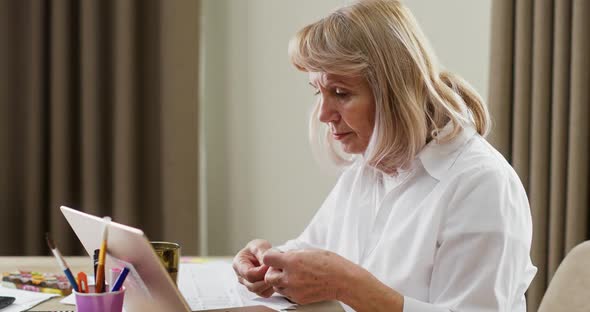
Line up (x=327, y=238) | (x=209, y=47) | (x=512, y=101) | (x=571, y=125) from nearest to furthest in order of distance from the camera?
(x=327, y=238), (x=571, y=125), (x=512, y=101), (x=209, y=47)

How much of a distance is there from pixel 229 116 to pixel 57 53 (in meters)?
0.70

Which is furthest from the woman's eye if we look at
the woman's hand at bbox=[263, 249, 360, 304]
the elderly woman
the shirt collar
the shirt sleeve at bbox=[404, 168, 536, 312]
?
the woman's hand at bbox=[263, 249, 360, 304]

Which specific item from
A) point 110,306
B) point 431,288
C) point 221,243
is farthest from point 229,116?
point 110,306

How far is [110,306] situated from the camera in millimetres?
940

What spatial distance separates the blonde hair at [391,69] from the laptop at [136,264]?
1.73 ft

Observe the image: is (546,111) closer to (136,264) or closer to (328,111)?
(328,111)

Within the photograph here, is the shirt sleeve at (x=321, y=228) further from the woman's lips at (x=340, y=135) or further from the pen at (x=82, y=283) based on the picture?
the pen at (x=82, y=283)

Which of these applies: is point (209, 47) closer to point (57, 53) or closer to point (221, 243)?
point (57, 53)

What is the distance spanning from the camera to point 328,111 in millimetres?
1388

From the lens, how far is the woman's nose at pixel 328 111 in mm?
1385

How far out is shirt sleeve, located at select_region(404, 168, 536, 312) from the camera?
112 cm

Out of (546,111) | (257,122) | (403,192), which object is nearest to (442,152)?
(403,192)

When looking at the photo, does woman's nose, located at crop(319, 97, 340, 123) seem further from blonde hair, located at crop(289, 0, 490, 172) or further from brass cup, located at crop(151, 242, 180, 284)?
brass cup, located at crop(151, 242, 180, 284)

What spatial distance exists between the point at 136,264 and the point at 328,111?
564mm
